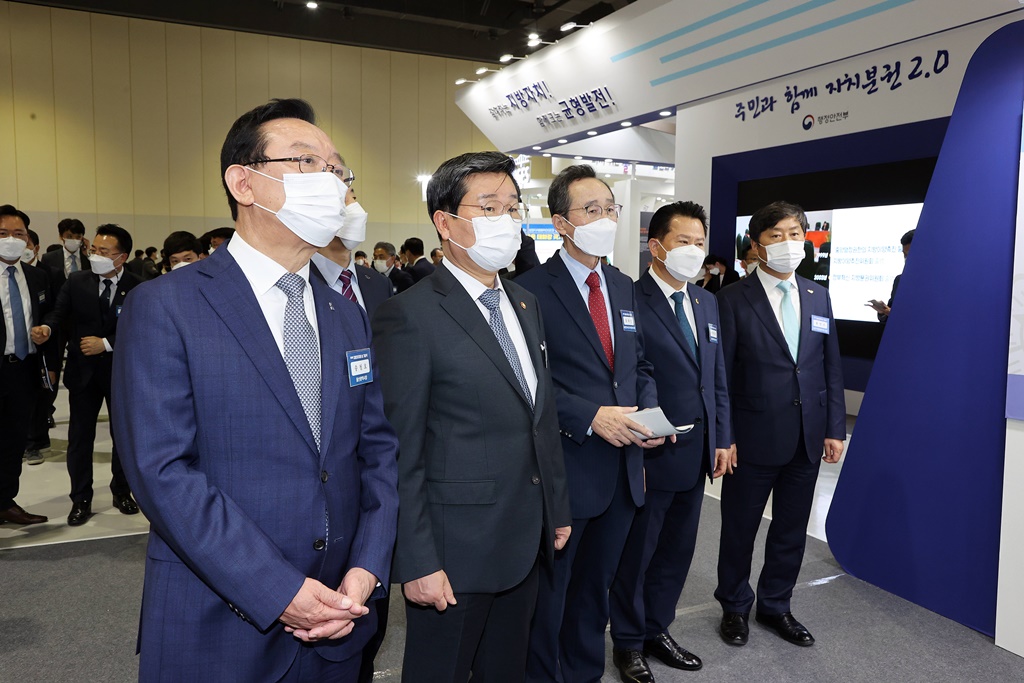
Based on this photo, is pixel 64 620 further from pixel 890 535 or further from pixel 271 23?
pixel 271 23

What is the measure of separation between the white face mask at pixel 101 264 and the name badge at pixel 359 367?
3594 millimetres

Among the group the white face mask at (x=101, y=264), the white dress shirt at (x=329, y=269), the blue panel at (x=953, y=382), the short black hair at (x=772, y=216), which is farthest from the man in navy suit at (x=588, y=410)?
the white face mask at (x=101, y=264)

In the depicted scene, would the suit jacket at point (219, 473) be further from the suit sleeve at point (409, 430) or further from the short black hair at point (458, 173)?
the short black hair at point (458, 173)

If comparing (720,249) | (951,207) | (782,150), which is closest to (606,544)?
(951,207)

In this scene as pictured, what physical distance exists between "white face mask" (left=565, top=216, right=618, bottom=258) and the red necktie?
90 mm

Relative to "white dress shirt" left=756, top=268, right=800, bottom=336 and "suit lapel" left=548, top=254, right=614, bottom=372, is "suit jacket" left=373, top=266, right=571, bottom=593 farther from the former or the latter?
"white dress shirt" left=756, top=268, right=800, bottom=336

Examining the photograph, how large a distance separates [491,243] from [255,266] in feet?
2.33

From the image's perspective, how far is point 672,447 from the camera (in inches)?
107

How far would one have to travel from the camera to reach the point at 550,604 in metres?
2.33

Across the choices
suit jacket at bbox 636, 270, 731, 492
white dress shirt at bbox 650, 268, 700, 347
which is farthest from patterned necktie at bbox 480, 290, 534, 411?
white dress shirt at bbox 650, 268, 700, 347

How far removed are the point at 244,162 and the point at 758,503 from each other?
2.47 meters

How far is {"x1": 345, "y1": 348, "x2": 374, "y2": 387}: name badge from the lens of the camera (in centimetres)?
150

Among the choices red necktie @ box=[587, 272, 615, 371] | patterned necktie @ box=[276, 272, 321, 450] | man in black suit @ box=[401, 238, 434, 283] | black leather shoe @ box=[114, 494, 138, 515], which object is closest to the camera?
patterned necktie @ box=[276, 272, 321, 450]

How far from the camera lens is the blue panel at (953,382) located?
10.2 feet
